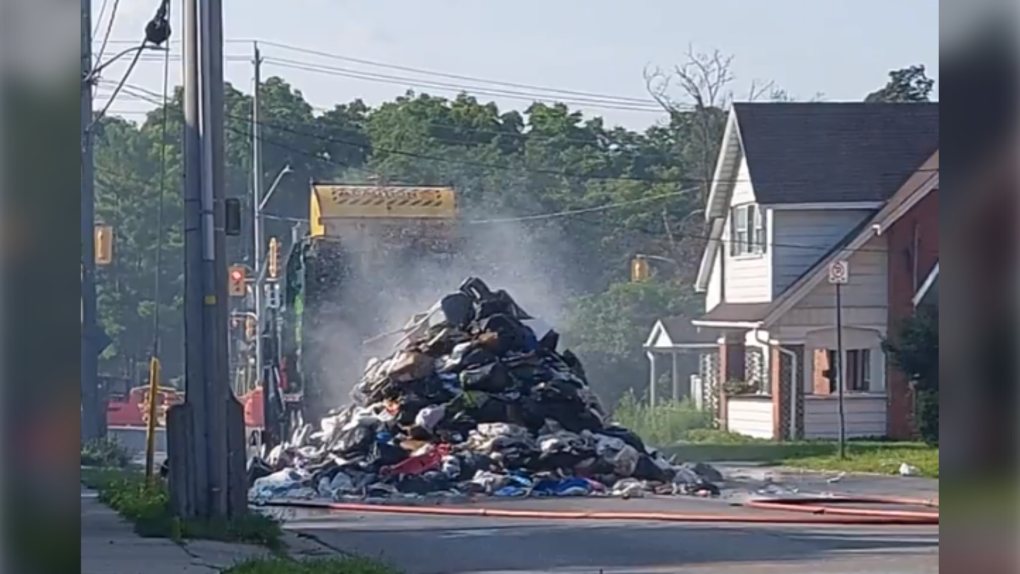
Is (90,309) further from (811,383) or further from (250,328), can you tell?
(811,383)

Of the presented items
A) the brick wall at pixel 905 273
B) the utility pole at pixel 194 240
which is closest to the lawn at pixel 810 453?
the brick wall at pixel 905 273

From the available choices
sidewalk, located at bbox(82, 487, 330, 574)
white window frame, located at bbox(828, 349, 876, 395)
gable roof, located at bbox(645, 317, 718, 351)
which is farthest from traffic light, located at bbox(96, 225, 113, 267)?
gable roof, located at bbox(645, 317, 718, 351)

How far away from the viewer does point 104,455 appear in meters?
28.3

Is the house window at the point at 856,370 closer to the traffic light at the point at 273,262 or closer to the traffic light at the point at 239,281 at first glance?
the traffic light at the point at 273,262

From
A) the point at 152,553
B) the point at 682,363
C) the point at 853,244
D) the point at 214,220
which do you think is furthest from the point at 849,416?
the point at 152,553

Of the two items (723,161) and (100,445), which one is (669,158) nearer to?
(723,161)

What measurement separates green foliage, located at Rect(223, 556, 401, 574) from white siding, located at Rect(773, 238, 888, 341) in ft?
80.6

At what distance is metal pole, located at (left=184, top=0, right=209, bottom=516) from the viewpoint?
15.4 metres

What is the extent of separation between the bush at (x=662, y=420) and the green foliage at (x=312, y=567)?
77.7 feet

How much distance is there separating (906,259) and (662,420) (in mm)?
6277

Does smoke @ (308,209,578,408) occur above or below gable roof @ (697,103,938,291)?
below

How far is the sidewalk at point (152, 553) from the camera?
1255 cm

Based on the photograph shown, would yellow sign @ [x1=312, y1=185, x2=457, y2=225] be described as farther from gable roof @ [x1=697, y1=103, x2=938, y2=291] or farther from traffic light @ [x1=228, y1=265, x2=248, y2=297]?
gable roof @ [x1=697, y1=103, x2=938, y2=291]
